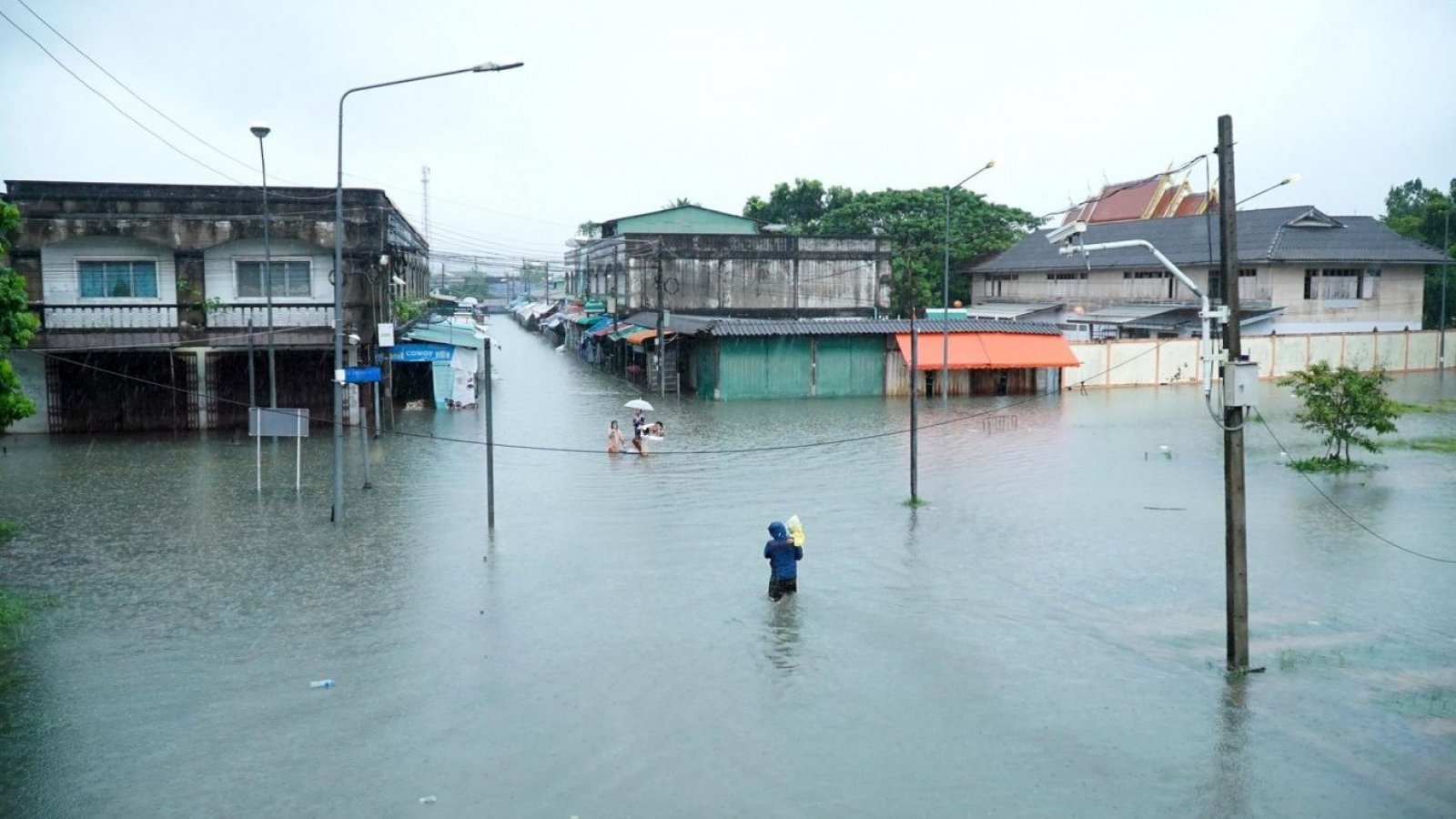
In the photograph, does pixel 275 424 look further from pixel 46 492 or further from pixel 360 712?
pixel 360 712

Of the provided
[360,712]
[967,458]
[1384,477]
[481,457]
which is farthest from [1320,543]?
[481,457]

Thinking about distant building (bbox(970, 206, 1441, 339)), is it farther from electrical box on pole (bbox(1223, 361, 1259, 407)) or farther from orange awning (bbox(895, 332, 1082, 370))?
electrical box on pole (bbox(1223, 361, 1259, 407))

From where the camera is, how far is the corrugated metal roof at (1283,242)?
46031 mm

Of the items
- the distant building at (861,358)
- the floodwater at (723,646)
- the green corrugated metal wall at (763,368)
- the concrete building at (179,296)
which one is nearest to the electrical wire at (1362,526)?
the floodwater at (723,646)

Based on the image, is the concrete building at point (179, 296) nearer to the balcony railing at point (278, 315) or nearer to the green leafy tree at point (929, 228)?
the balcony railing at point (278, 315)

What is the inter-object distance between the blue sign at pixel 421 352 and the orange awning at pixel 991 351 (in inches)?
609

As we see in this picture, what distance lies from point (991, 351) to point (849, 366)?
501 cm

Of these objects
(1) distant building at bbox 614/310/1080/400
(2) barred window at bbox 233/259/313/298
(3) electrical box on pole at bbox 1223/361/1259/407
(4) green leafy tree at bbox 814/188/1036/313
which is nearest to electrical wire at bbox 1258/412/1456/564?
(3) electrical box on pole at bbox 1223/361/1259/407

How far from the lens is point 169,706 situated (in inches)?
431

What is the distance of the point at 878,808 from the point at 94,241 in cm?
2909

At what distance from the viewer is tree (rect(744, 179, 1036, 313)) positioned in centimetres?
5896

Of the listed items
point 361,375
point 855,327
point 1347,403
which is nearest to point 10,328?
point 361,375

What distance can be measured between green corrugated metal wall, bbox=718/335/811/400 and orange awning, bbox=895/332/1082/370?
3684mm

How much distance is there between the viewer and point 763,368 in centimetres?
3872
